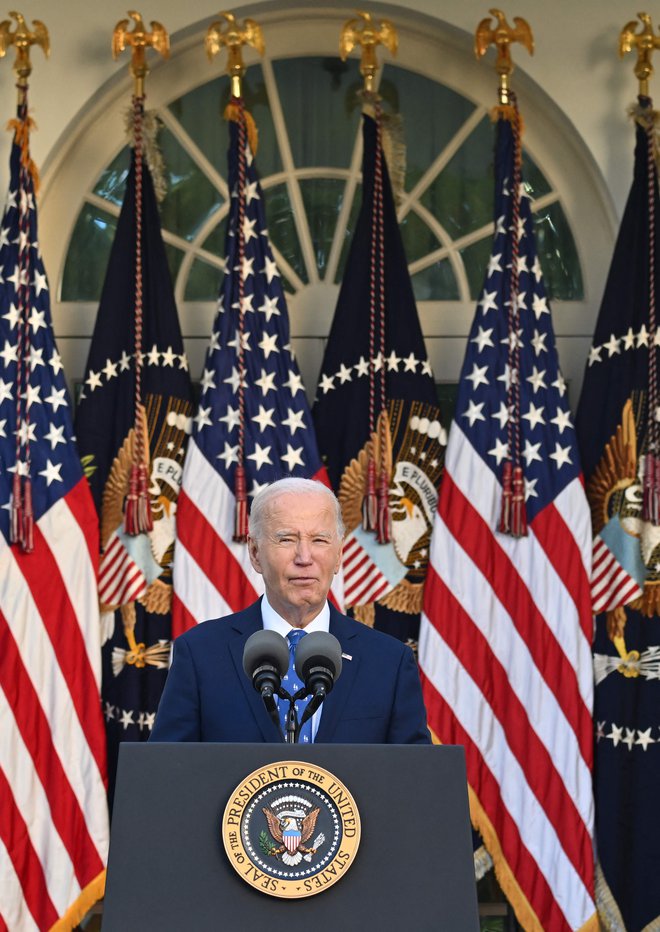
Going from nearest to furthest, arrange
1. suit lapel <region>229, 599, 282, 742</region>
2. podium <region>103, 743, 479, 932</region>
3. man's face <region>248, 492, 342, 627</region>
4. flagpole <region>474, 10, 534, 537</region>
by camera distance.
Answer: podium <region>103, 743, 479, 932</region>, suit lapel <region>229, 599, 282, 742</region>, man's face <region>248, 492, 342, 627</region>, flagpole <region>474, 10, 534, 537</region>

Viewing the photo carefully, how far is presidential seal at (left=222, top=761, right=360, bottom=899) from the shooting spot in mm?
1956

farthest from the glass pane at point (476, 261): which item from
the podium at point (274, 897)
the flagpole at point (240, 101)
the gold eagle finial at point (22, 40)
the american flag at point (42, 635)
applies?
the podium at point (274, 897)

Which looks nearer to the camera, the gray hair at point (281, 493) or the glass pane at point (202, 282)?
the gray hair at point (281, 493)

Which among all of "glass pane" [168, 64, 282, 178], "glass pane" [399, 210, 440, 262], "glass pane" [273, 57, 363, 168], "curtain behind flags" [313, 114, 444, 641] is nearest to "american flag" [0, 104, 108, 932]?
"glass pane" [168, 64, 282, 178]

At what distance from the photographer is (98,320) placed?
5.06 meters

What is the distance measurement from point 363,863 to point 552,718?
292 centimetres

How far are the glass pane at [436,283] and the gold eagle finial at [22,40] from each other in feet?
5.41

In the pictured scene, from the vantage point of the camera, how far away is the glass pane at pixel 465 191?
17.9 ft

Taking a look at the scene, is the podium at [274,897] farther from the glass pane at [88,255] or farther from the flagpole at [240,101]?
the glass pane at [88,255]

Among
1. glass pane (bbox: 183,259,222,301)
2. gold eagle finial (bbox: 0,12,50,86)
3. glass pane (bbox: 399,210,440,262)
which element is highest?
gold eagle finial (bbox: 0,12,50,86)

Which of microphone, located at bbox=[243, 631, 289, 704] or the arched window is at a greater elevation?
the arched window

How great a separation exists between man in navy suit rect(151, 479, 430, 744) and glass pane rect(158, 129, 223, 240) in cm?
279

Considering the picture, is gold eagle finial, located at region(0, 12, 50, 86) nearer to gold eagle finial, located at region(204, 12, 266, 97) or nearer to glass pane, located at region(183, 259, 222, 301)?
gold eagle finial, located at region(204, 12, 266, 97)

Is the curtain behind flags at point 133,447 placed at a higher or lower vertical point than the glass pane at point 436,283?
lower
